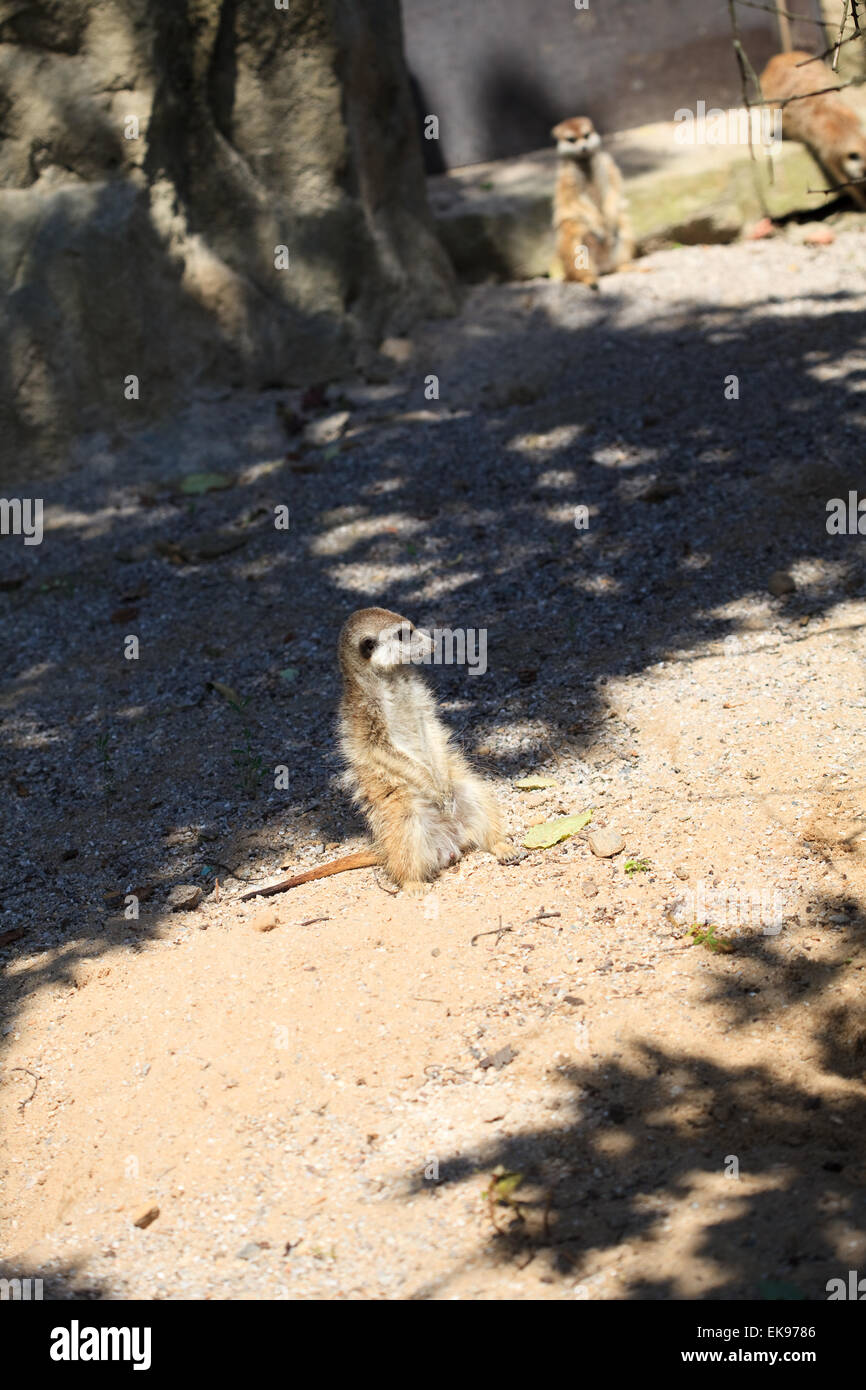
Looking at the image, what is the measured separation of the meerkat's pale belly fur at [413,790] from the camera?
13.8 ft

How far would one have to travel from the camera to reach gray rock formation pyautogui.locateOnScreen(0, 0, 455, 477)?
301 inches

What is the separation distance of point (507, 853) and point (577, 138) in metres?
6.83

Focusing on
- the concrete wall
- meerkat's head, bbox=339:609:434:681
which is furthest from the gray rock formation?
meerkat's head, bbox=339:609:434:681

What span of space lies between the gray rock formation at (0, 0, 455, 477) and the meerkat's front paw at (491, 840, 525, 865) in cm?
477

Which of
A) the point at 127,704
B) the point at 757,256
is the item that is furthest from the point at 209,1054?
the point at 757,256

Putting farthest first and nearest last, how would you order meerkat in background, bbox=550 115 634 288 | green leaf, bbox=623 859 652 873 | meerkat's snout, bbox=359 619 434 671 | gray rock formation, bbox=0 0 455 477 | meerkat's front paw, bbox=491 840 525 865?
meerkat in background, bbox=550 115 634 288
gray rock formation, bbox=0 0 455 477
meerkat's front paw, bbox=491 840 525 865
meerkat's snout, bbox=359 619 434 671
green leaf, bbox=623 859 652 873

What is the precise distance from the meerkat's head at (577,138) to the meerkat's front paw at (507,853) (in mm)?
6756

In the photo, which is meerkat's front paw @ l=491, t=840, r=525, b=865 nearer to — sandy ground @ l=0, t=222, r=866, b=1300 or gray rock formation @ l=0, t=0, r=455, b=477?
sandy ground @ l=0, t=222, r=866, b=1300

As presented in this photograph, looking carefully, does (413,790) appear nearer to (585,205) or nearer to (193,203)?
(193,203)

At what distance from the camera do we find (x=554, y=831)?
4.31 meters

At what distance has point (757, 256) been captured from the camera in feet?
30.7

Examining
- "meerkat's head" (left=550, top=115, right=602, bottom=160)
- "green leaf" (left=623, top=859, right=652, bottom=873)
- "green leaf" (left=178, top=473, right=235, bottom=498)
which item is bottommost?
"green leaf" (left=623, top=859, right=652, bottom=873)

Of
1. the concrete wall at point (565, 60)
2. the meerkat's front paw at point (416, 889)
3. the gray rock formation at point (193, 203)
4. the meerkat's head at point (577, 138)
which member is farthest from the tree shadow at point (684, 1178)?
the concrete wall at point (565, 60)

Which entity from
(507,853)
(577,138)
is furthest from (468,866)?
(577,138)
